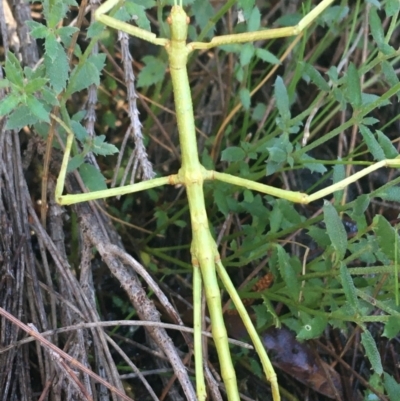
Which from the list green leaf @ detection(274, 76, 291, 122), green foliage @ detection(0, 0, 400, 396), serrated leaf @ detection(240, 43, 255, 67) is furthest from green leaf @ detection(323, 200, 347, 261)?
serrated leaf @ detection(240, 43, 255, 67)

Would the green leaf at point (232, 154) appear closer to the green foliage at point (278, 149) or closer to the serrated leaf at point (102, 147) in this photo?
the green foliage at point (278, 149)

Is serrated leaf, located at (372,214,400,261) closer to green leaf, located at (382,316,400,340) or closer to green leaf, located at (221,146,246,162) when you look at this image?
green leaf, located at (382,316,400,340)

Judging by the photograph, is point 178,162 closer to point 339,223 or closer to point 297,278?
point 297,278

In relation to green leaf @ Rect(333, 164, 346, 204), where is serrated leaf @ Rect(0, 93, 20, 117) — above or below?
above

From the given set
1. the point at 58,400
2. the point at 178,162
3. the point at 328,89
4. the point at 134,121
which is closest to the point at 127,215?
the point at 178,162

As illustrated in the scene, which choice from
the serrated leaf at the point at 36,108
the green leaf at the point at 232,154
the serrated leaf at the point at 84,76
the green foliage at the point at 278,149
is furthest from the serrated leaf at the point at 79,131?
the green leaf at the point at 232,154

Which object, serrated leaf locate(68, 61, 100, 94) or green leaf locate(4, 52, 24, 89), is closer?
green leaf locate(4, 52, 24, 89)

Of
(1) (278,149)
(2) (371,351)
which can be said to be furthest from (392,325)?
(1) (278,149)
